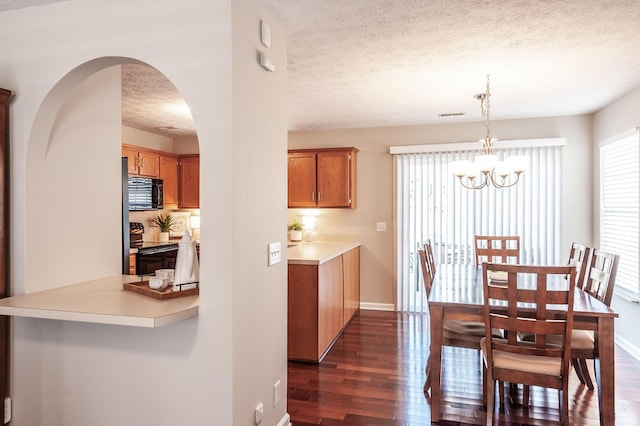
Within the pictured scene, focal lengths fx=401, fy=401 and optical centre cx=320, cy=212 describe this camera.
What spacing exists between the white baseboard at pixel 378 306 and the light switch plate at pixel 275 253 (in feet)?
11.3

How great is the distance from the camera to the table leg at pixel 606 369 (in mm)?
2322

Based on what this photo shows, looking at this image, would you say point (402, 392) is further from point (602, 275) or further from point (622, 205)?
point (622, 205)

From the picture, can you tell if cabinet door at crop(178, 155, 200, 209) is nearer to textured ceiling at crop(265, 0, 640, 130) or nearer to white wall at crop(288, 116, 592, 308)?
white wall at crop(288, 116, 592, 308)

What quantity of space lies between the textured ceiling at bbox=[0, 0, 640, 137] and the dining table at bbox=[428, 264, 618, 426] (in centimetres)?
172

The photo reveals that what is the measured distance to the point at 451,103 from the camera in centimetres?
426

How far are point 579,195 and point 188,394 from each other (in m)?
4.86

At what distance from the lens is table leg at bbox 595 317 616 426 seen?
2.32 m

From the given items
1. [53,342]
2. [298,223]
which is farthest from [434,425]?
[298,223]

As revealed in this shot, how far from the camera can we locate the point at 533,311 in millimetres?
2334

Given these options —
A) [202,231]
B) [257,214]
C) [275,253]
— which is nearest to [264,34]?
[257,214]

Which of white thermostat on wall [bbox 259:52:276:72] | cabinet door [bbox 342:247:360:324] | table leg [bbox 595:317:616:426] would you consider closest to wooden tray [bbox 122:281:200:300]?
white thermostat on wall [bbox 259:52:276:72]

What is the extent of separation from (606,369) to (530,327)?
1.89 ft

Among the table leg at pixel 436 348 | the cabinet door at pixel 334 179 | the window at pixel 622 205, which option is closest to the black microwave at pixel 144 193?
the cabinet door at pixel 334 179

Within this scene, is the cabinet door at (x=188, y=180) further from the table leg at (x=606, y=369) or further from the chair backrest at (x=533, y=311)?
the table leg at (x=606, y=369)
